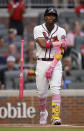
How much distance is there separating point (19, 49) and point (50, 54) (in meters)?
7.14

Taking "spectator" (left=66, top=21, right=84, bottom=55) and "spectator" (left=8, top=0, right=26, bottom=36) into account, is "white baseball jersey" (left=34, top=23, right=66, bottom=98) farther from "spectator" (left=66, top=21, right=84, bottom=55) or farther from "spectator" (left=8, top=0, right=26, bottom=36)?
"spectator" (left=8, top=0, right=26, bottom=36)

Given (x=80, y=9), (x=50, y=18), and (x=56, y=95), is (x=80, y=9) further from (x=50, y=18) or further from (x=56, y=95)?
(x=56, y=95)

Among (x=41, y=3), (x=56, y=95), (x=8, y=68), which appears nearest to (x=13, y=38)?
(x=8, y=68)

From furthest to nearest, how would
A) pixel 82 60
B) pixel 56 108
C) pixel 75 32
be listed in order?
pixel 75 32 → pixel 82 60 → pixel 56 108

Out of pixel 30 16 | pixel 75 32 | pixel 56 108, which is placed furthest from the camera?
pixel 30 16

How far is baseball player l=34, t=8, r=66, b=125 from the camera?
10523 mm

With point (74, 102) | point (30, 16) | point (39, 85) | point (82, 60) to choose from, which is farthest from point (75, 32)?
point (39, 85)

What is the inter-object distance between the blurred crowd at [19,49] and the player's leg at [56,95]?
4040 millimetres

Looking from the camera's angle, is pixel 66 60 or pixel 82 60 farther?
pixel 82 60

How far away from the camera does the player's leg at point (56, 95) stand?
408 inches

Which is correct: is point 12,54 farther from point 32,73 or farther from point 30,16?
point 30,16

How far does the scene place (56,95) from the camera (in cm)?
1047

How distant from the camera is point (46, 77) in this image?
10641 millimetres

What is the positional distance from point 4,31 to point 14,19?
0.51 metres
